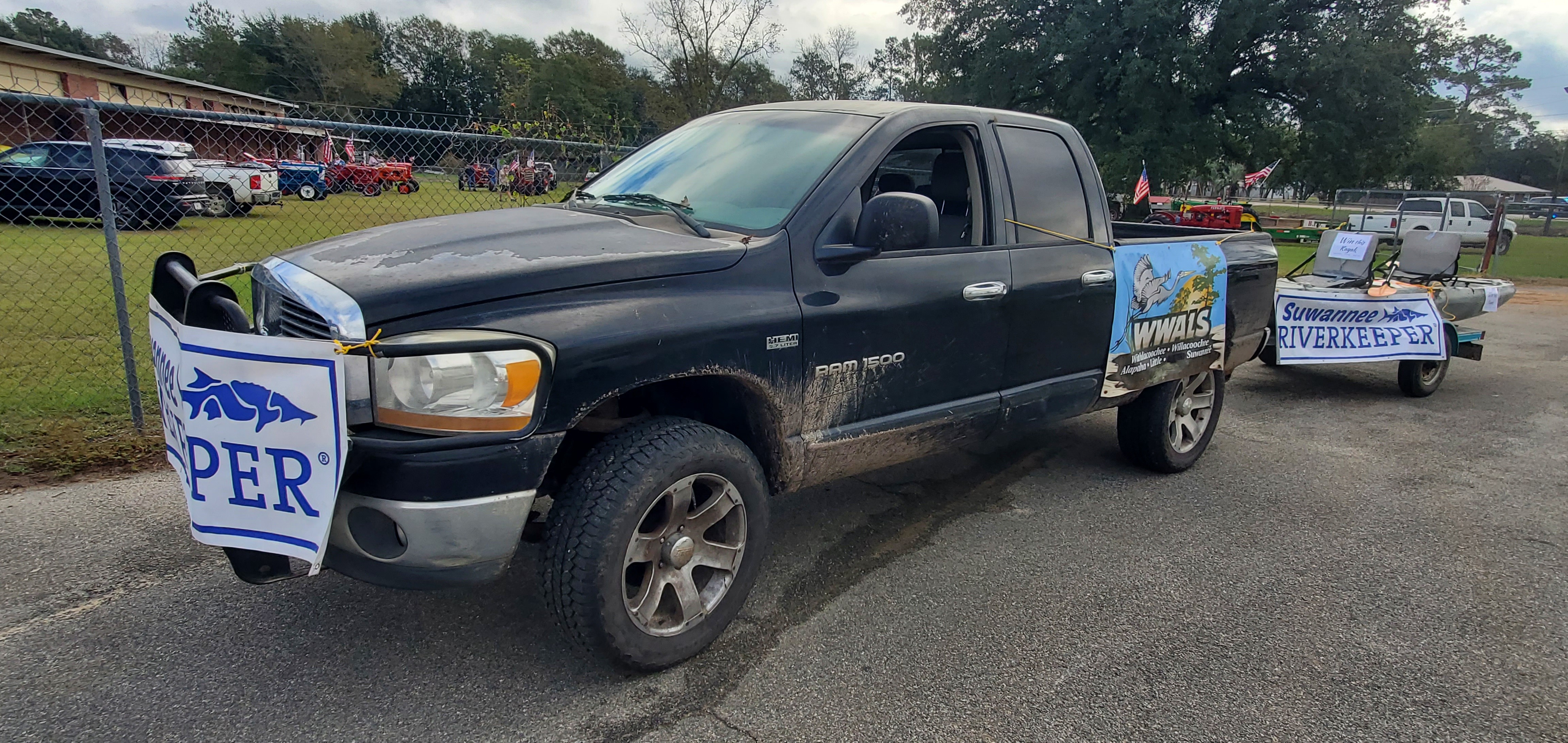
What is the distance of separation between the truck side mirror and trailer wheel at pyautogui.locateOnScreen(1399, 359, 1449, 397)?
6043mm

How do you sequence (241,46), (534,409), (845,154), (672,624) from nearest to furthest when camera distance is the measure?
(534,409), (672,624), (845,154), (241,46)

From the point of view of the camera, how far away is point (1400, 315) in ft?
22.5

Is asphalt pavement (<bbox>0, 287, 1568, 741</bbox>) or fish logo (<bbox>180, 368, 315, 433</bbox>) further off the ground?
fish logo (<bbox>180, 368, 315, 433</bbox>)

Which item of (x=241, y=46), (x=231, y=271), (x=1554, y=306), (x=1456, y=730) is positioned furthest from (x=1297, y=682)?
(x=241, y=46)

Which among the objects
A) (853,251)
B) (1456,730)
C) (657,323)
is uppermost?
(853,251)

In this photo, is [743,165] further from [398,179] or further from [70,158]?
[70,158]

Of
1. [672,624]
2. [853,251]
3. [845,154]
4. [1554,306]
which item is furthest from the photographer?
[1554,306]

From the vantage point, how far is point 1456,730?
2.61 m

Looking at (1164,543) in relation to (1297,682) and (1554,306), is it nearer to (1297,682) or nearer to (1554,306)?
(1297,682)

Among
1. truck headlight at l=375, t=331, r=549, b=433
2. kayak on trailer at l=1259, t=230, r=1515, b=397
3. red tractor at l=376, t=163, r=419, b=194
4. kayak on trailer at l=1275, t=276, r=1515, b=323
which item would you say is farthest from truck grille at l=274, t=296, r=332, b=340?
kayak on trailer at l=1275, t=276, r=1515, b=323

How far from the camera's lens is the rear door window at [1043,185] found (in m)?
3.77

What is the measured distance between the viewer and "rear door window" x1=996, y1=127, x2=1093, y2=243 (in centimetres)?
377

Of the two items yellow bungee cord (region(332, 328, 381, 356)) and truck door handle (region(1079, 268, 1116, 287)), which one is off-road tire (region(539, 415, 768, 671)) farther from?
truck door handle (region(1079, 268, 1116, 287))

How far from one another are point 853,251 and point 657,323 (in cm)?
81
